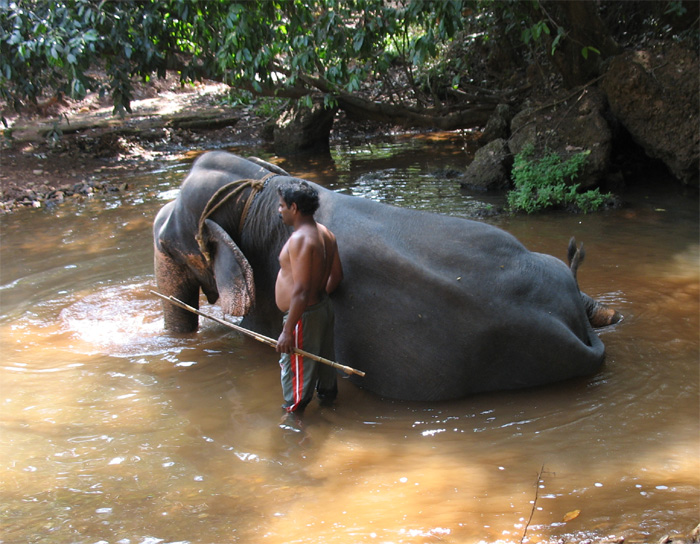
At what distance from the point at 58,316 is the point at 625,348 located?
4.32 m

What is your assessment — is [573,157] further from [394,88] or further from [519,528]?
[519,528]

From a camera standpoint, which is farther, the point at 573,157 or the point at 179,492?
the point at 573,157

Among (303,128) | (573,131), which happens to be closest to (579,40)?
(573,131)

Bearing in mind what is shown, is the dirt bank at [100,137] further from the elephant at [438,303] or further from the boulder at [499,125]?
the elephant at [438,303]

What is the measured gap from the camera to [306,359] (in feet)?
12.7

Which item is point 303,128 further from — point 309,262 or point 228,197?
point 309,262

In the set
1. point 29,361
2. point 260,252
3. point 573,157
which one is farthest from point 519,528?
point 573,157

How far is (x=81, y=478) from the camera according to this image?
3379mm

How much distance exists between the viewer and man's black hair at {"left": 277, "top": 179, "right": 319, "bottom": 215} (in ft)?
12.2

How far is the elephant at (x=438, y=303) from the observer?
3.85m

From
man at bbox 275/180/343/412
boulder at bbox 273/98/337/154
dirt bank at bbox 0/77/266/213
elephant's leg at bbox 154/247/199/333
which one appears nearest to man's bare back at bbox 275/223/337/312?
man at bbox 275/180/343/412

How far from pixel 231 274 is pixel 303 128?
8.83m

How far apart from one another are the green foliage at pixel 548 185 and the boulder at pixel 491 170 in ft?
1.31

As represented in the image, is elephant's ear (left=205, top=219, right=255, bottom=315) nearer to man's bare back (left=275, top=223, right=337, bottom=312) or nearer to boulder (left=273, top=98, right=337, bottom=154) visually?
man's bare back (left=275, top=223, right=337, bottom=312)
